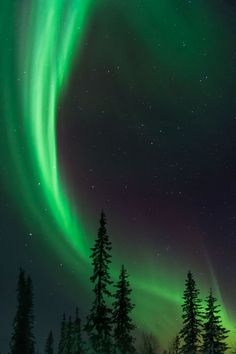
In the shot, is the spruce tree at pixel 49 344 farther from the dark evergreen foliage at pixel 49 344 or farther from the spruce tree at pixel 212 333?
the spruce tree at pixel 212 333

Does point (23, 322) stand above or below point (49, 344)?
below

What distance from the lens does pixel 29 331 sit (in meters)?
75.7

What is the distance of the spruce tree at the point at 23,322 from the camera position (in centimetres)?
7388

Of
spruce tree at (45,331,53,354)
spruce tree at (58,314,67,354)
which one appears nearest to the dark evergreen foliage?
spruce tree at (45,331,53,354)

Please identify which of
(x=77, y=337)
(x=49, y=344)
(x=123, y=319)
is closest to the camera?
(x=123, y=319)

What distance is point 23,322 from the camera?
248 feet

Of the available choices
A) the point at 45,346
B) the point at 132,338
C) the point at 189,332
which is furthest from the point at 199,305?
the point at 45,346

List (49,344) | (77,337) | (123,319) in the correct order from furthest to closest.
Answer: (49,344)
(77,337)
(123,319)

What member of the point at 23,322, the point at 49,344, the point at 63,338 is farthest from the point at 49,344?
the point at 23,322

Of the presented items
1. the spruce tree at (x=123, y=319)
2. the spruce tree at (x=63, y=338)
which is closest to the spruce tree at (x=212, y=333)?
the spruce tree at (x=123, y=319)

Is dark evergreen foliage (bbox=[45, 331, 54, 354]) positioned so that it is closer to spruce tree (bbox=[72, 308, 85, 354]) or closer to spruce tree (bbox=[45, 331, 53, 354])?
spruce tree (bbox=[45, 331, 53, 354])

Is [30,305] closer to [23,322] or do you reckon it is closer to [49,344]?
[23,322]

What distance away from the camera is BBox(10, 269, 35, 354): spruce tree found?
73875mm

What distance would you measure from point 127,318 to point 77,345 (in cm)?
4185
